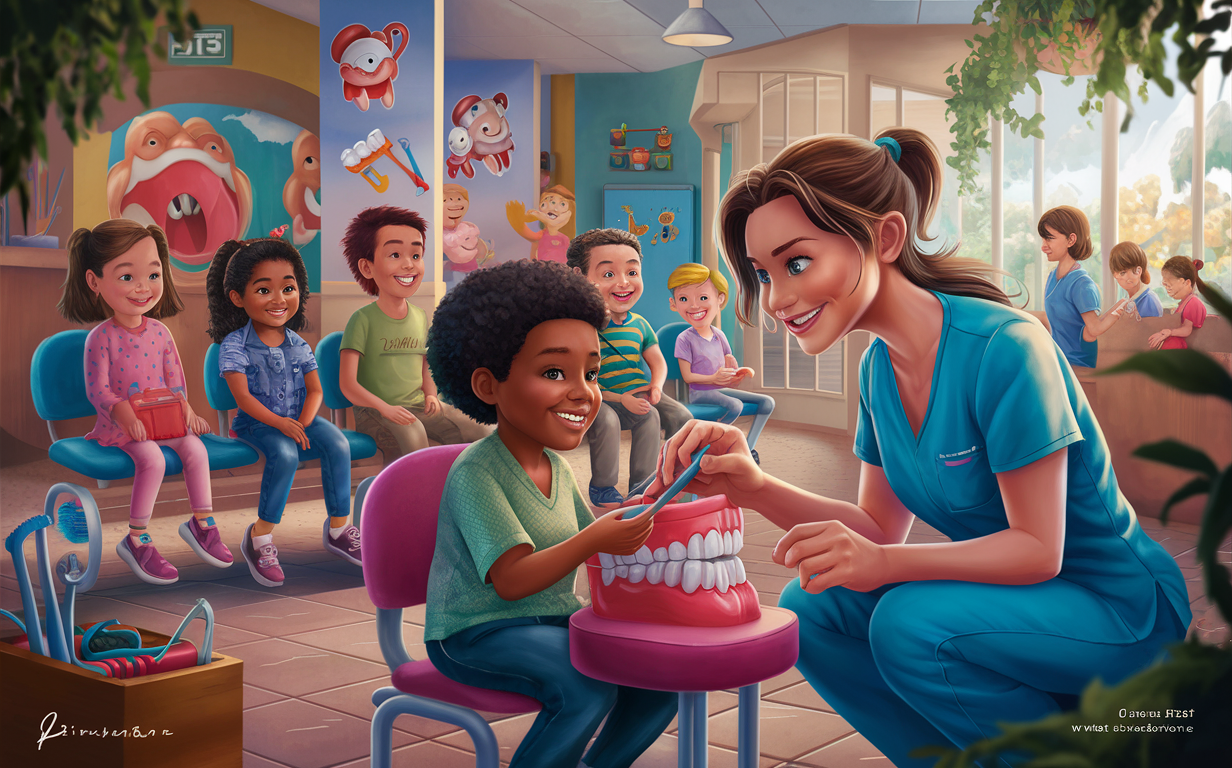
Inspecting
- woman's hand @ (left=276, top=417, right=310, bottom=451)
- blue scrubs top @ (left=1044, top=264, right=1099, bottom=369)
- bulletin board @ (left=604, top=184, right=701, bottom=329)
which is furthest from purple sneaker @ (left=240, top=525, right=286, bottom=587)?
bulletin board @ (left=604, top=184, right=701, bottom=329)

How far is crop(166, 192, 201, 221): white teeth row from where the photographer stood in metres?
5.92

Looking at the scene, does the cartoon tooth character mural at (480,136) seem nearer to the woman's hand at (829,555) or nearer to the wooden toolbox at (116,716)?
the wooden toolbox at (116,716)

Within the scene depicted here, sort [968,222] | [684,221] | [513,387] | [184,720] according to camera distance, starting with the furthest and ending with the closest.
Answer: [684,221]
[968,222]
[184,720]
[513,387]

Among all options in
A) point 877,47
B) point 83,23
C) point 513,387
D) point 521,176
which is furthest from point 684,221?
point 83,23

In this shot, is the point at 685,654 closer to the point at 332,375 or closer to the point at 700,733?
the point at 700,733

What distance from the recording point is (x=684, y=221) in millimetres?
8531

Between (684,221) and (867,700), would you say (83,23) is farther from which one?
(684,221)

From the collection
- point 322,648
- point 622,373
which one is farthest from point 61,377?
point 622,373

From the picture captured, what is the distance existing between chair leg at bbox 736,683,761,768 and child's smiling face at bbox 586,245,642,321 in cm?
297

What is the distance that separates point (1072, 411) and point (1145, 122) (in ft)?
17.3

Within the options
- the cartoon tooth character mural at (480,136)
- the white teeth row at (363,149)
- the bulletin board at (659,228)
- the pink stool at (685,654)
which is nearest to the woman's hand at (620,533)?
the pink stool at (685,654)

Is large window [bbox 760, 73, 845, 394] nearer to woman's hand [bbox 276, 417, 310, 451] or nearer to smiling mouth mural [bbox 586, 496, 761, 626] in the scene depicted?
woman's hand [bbox 276, 417, 310, 451]

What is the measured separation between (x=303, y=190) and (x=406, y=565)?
536 centimetres

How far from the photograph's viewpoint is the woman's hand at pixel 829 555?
4.38 feet
